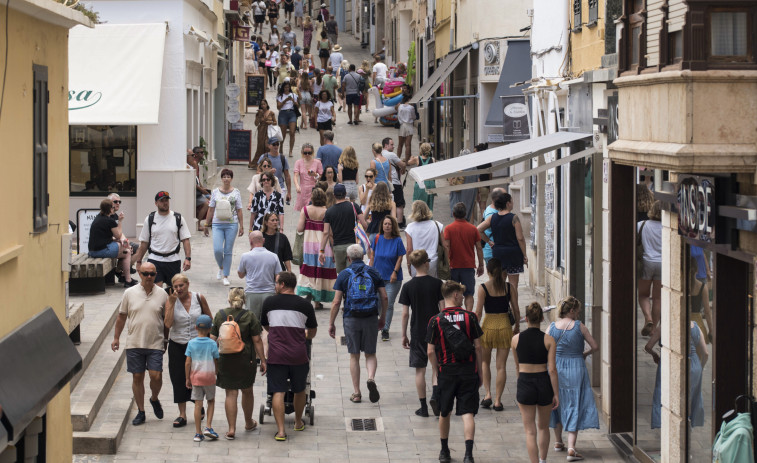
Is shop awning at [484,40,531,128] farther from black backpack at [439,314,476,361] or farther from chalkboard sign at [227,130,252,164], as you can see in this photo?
black backpack at [439,314,476,361]


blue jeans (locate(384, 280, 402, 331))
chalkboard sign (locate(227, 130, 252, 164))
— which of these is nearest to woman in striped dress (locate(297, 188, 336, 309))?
blue jeans (locate(384, 280, 402, 331))

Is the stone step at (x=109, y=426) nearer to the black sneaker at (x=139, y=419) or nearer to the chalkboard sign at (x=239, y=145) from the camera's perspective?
the black sneaker at (x=139, y=419)

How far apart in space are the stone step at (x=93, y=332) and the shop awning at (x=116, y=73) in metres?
6.05

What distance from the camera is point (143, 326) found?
11.9 metres

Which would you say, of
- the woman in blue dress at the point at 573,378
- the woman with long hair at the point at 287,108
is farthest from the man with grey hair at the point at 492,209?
the woman with long hair at the point at 287,108

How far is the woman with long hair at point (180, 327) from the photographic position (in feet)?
38.8

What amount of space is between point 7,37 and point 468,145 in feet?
67.4

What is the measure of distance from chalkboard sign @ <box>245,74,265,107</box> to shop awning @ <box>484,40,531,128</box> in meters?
14.1

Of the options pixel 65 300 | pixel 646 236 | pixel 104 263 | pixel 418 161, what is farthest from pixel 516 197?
pixel 65 300

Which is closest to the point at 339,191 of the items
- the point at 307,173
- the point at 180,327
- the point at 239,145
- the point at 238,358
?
the point at 180,327

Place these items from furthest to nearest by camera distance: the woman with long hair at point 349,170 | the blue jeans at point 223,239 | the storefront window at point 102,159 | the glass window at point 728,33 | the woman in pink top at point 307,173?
1. the storefront window at point 102,159
2. the woman in pink top at point 307,173
3. the woman with long hair at point 349,170
4. the blue jeans at point 223,239
5. the glass window at point 728,33

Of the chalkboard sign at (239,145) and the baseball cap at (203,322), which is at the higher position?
the chalkboard sign at (239,145)

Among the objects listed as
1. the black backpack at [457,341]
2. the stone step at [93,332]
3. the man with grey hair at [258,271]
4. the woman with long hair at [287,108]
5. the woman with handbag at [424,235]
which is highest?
the woman with long hair at [287,108]

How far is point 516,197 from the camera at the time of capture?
75.8ft
